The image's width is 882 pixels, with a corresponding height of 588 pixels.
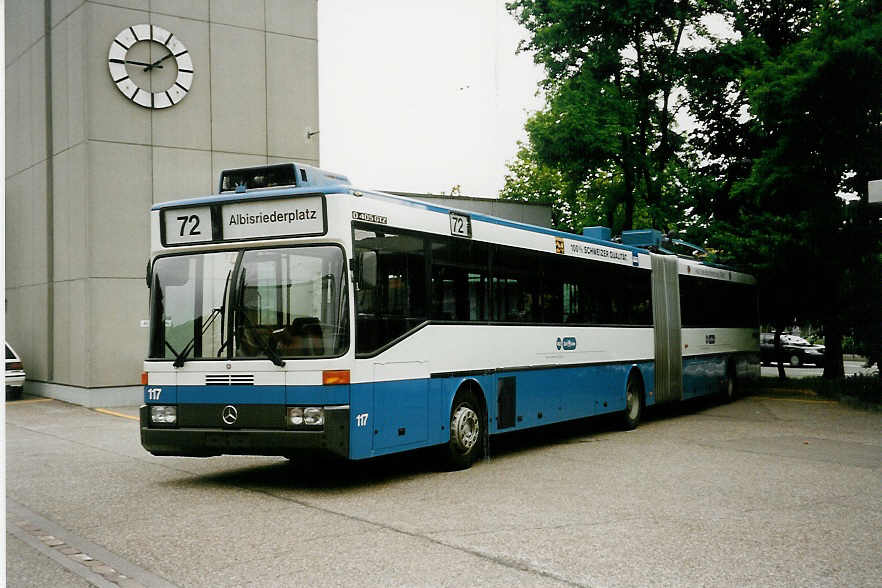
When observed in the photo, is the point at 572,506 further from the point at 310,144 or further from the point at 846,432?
the point at 310,144

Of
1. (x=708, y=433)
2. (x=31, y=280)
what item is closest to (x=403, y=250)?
(x=708, y=433)

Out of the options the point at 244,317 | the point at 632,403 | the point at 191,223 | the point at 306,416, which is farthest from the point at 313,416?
the point at 632,403

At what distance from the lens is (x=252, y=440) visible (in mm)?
9305

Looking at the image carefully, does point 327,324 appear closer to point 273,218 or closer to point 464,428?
point 273,218

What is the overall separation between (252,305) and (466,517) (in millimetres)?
3052

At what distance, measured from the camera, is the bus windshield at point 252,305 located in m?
9.25

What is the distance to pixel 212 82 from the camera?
73.5 feet

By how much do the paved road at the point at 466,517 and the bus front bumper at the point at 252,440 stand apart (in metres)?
0.44

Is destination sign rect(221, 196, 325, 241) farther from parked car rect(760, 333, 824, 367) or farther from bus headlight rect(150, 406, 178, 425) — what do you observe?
parked car rect(760, 333, 824, 367)

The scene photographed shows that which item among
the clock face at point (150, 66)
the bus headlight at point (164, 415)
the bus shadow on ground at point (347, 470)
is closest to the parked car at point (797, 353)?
the clock face at point (150, 66)

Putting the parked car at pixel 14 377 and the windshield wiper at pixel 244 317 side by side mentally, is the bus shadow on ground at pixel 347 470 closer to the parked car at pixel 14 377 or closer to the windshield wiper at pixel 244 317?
the windshield wiper at pixel 244 317

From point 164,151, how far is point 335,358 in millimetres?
14088

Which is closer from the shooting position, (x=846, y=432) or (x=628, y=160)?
(x=846, y=432)

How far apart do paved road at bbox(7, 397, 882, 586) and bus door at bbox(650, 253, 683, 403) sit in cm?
359
